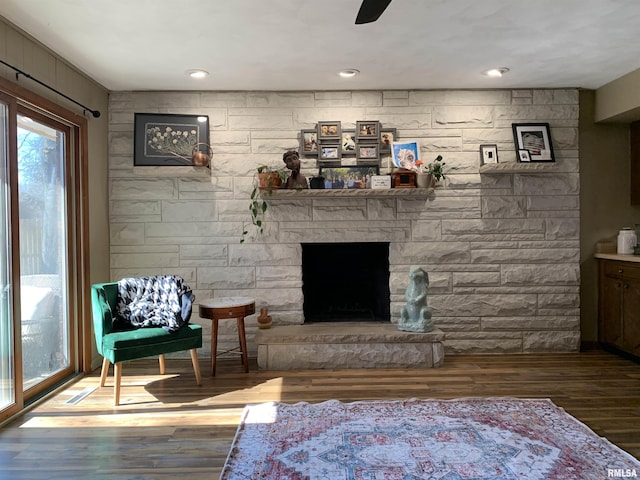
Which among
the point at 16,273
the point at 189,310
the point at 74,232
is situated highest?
the point at 74,232

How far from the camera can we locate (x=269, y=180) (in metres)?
3.93

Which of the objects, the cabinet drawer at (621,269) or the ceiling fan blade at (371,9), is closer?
the ceiling fan blade at (371,9)

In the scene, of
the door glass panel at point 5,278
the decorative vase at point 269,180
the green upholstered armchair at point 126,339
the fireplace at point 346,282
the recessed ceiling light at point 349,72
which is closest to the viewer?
the door glass panel at point 5,278

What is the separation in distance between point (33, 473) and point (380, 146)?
3382 millimetres

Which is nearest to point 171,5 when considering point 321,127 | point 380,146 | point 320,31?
point 320,31

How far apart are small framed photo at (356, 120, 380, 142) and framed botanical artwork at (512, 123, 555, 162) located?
1.25 meters

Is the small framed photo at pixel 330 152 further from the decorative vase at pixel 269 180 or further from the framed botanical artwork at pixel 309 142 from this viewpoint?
the decorative vase at pixel 269 180

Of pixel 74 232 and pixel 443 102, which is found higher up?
pixel 443 102

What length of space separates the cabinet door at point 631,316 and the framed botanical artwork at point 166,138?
3.84 m

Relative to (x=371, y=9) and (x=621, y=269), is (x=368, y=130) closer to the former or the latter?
(x=371, y=9)

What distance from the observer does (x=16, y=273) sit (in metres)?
2.88

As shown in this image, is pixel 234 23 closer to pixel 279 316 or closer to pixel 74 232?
pixel 74 232

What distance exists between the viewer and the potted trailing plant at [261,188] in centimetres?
394

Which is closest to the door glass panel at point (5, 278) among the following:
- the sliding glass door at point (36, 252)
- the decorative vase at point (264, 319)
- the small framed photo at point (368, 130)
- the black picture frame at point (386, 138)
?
the sliding glass door at point (36, 252)
